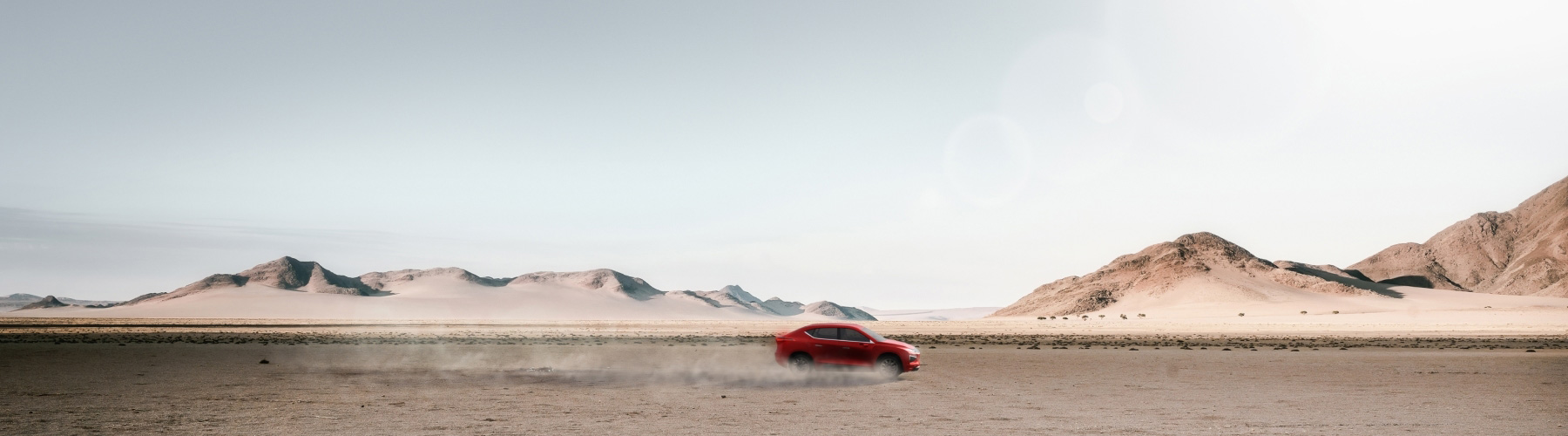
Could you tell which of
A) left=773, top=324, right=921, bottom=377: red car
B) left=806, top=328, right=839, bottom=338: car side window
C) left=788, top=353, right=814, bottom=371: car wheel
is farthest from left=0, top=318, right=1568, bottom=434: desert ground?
left=806, top=328, right=839, bottom=338: car side window

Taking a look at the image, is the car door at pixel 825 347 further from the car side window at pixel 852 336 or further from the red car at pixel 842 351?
the car side window at pixel 852 336

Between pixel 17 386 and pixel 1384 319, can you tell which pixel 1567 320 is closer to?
pixel 1384 319

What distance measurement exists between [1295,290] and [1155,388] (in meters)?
163

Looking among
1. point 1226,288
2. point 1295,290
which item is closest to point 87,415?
point 1226,288

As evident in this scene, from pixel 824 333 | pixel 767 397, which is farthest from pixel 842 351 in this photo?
pixel 767 397

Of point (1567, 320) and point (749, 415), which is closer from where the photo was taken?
point (749, 415)

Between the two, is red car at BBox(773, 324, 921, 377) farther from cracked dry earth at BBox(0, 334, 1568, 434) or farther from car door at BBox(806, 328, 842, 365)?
cracked dry earth at BBox(0, 334, 1568, 434)

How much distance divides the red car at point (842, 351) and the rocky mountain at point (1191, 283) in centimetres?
14291

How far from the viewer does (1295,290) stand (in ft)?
540

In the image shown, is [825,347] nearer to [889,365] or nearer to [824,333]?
[824,333]

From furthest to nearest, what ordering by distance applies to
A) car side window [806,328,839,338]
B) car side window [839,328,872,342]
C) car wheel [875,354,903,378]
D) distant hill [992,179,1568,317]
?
distant hill [992,179,1568,317], car side window [806,328,839,338], car side window [839,328,872,342], car wheel [875,354,903,378]

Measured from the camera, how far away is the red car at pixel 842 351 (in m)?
23.1

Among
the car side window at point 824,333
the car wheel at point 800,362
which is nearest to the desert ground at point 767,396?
the car wheel at point 800,362

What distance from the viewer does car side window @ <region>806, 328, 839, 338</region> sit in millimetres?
23594
